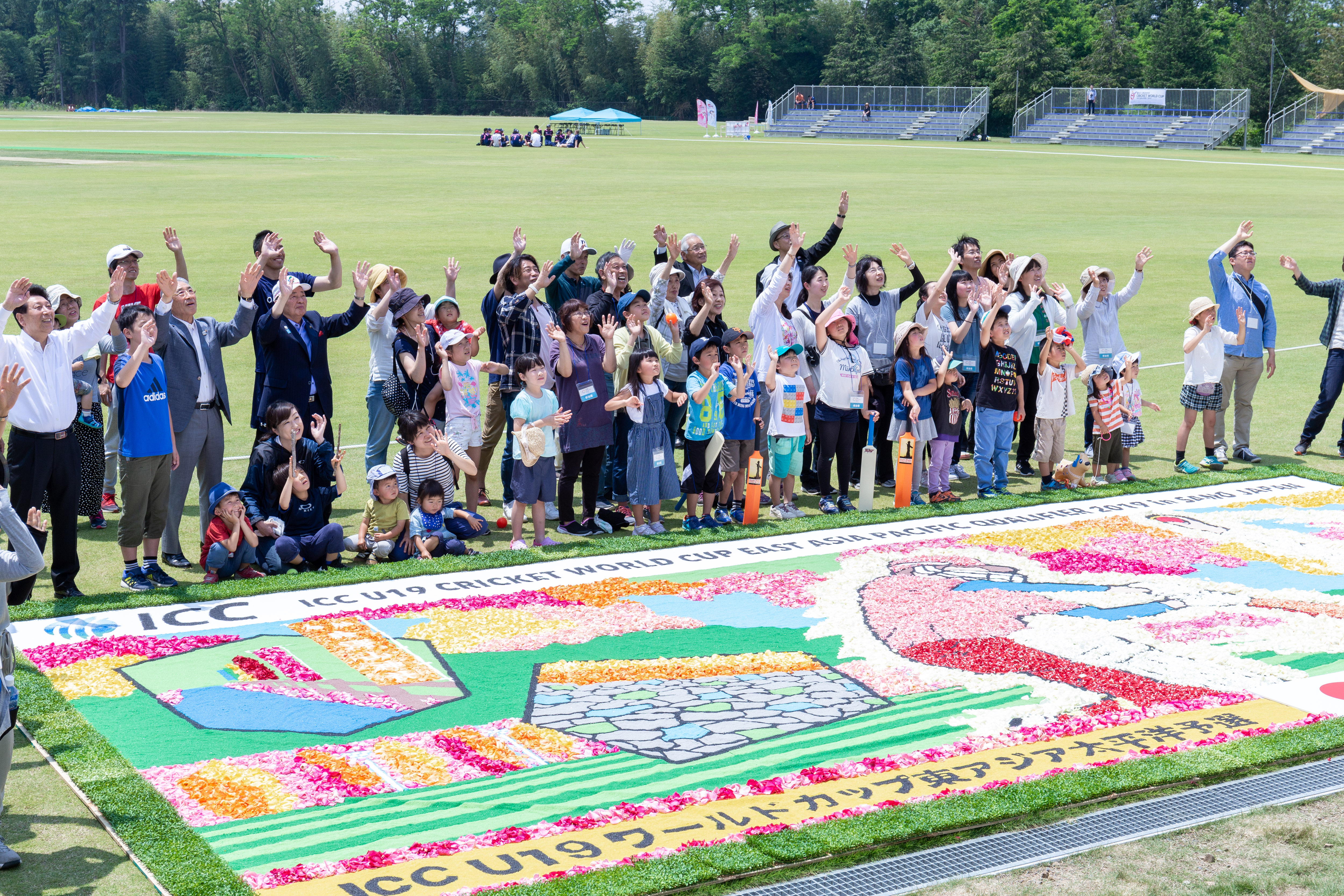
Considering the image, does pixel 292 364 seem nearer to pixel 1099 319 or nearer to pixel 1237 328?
pixel 1099 319

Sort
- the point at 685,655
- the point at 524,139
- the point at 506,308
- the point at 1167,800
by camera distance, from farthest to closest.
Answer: the point at 524,139, the point at 506,308, the point at 685,655, the point at 1167,800

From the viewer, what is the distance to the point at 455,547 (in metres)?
10.5

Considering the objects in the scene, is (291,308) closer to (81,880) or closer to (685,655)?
(685,655)

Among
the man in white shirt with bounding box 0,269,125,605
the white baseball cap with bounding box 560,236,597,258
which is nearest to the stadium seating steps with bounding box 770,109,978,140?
the white baseball cap with bounding box 560,236,597,258

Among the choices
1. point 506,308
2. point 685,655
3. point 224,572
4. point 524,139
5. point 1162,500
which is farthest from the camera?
point 524,139

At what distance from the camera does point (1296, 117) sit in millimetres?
73875

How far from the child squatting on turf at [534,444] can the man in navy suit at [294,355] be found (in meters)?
1.66

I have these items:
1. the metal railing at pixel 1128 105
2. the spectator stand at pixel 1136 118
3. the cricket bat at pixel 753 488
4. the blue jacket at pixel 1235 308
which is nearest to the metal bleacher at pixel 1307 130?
the spectator stand at pixel 1136 118

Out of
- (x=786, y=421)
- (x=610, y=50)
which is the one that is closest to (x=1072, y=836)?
(x=786, y=421)

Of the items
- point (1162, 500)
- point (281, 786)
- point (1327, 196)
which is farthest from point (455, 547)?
point (1327, 196)

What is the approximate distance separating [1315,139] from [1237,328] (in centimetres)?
6526

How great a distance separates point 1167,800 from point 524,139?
234ft

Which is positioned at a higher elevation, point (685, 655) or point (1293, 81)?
point (1293, 81)

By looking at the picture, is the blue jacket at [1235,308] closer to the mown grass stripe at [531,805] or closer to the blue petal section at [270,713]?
the mown grass stripe at [531,805]
